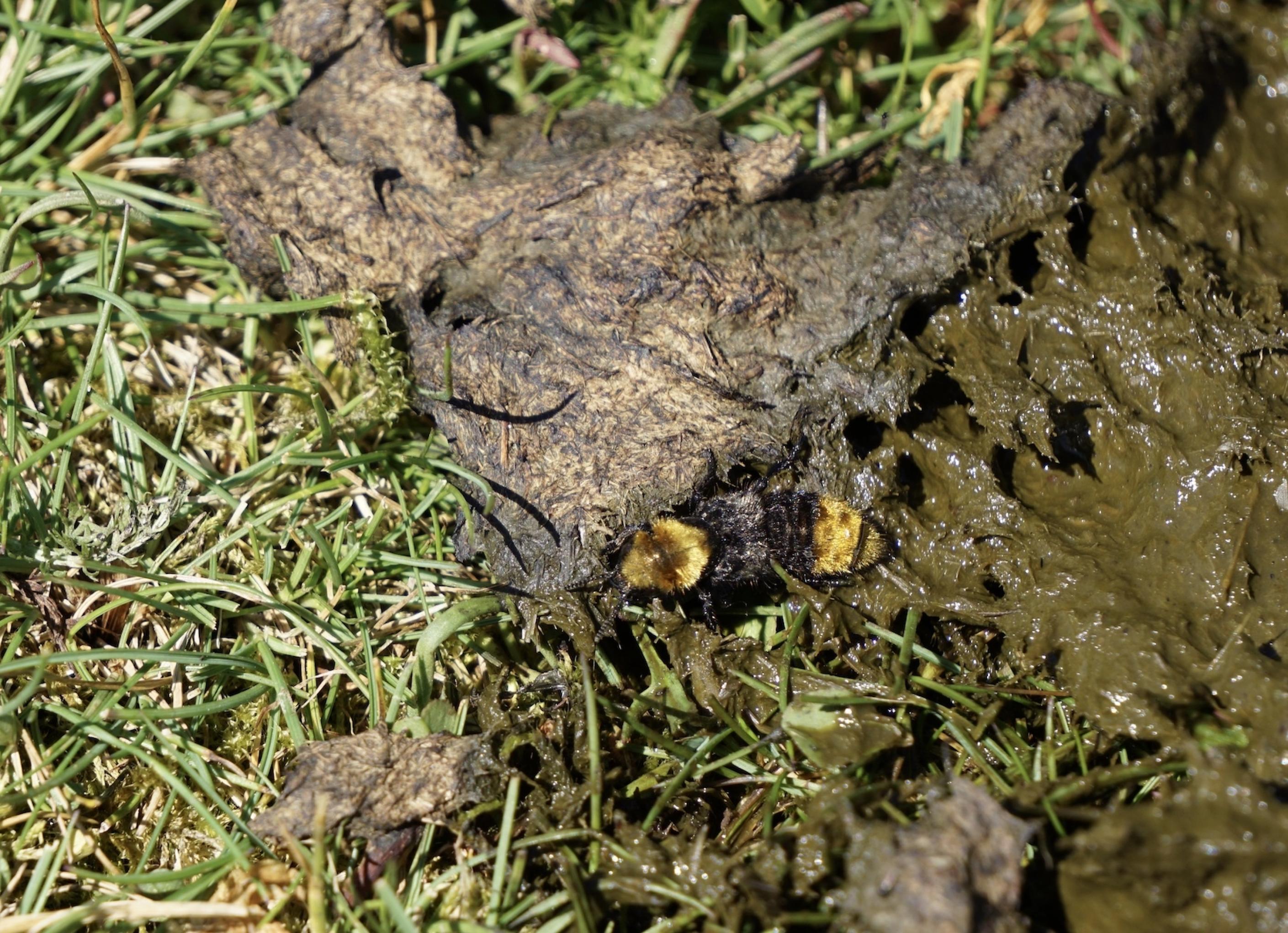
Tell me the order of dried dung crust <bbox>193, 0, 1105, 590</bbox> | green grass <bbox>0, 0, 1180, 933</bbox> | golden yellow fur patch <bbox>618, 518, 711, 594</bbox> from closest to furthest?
green grass <bbox>0, 0, 1180, 933</bbox>, golden yellow fur patch <bbox>618, 518, 711, 594</bbox>, dried dung crust <bbox>193, 0, 1105, 590</bbox>

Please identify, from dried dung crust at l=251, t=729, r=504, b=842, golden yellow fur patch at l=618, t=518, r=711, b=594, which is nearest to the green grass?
dried dung crust at l=251, t=729, r=504, b=842

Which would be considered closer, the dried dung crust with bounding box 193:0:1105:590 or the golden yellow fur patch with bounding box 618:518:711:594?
the golden yellow fur patch with bounding box 618:518:711:594

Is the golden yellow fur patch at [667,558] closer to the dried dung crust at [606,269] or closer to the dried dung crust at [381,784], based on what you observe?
the dried dung crust at [606,269]

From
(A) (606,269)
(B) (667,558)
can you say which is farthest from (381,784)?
(A) (606,269)

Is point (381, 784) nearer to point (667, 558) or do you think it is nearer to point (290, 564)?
point (290, 564)

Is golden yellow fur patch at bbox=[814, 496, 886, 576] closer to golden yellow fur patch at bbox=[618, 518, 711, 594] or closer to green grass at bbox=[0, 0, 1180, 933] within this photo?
green grass at bbox=[0, 0, 1180, 933]

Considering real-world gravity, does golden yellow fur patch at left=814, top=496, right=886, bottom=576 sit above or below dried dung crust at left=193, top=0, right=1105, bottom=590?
below
